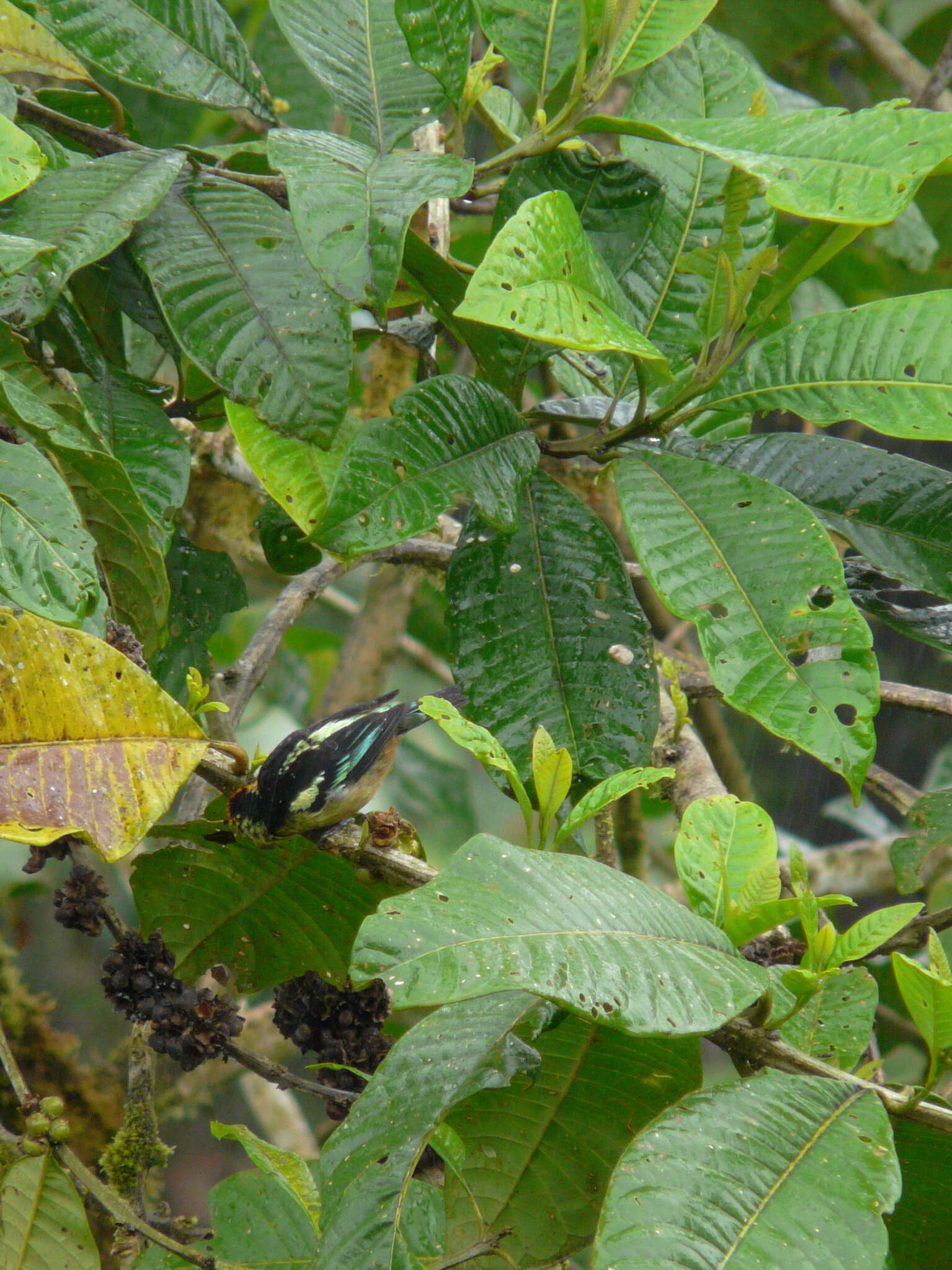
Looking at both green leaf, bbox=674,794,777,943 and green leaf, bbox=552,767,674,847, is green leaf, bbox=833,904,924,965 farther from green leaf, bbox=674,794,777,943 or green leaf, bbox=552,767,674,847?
green leaf, bbox=552,767,674,847

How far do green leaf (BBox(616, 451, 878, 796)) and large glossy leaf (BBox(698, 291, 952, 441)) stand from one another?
0.30 ft

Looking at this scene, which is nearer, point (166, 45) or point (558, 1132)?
point (558, 1132)

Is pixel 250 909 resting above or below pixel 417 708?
below

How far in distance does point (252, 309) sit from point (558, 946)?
0.79 meters

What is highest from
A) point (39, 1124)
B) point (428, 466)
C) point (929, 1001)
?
point (428, 466)

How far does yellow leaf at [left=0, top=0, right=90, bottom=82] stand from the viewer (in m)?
1.31

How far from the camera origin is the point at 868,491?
122cm

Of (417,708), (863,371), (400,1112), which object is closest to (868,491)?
(863,371)

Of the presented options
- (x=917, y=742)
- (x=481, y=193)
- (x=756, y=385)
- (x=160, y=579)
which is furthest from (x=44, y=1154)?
(x=917, y=742)

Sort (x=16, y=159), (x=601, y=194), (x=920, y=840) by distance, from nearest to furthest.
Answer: (x=16, y=159), (x=601, y=194), (x=920, y=840)

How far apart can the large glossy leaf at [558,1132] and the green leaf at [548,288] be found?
62 cm

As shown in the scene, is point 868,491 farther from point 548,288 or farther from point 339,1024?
point 339,1024

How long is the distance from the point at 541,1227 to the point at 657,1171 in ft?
0.92

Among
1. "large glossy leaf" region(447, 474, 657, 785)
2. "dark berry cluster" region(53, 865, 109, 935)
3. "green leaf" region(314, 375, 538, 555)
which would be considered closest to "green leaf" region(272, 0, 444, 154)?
"green leaf" region(314, 375, 538, 555)
